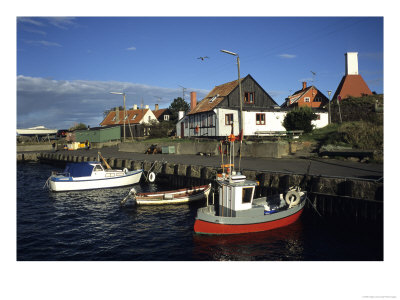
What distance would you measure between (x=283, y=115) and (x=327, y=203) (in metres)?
24.6

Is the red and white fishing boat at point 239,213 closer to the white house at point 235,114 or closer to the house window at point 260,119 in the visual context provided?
the white house at point 235,114

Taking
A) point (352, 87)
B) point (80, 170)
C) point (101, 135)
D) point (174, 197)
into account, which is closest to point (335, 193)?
point (174, 197)

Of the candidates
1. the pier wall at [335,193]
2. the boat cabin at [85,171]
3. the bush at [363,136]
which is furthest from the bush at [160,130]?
the pier wall at [335,193]

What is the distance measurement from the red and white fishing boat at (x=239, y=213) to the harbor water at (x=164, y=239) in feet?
1.23

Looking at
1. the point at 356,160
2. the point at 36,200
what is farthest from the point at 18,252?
the point at 356,160

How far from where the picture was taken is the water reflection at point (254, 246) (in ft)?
38.5

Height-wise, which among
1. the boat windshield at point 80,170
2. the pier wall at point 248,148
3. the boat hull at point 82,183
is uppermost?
the pier wall at point 248,148

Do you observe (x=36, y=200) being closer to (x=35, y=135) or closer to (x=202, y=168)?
(x=202, y=168)

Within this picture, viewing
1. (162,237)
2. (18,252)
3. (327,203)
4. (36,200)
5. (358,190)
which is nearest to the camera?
(18,252)

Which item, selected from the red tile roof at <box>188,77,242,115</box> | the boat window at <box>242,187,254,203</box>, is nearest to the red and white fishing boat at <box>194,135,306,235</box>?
the boat window at <box>242,187,254,203</box>

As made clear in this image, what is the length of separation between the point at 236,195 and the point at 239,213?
87 centimetres

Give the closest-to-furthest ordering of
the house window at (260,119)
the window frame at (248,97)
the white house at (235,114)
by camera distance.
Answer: the white house at (235,114) < the house window at (260,119) < the window frame at (248,97)

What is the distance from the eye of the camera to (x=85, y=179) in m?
25.1
